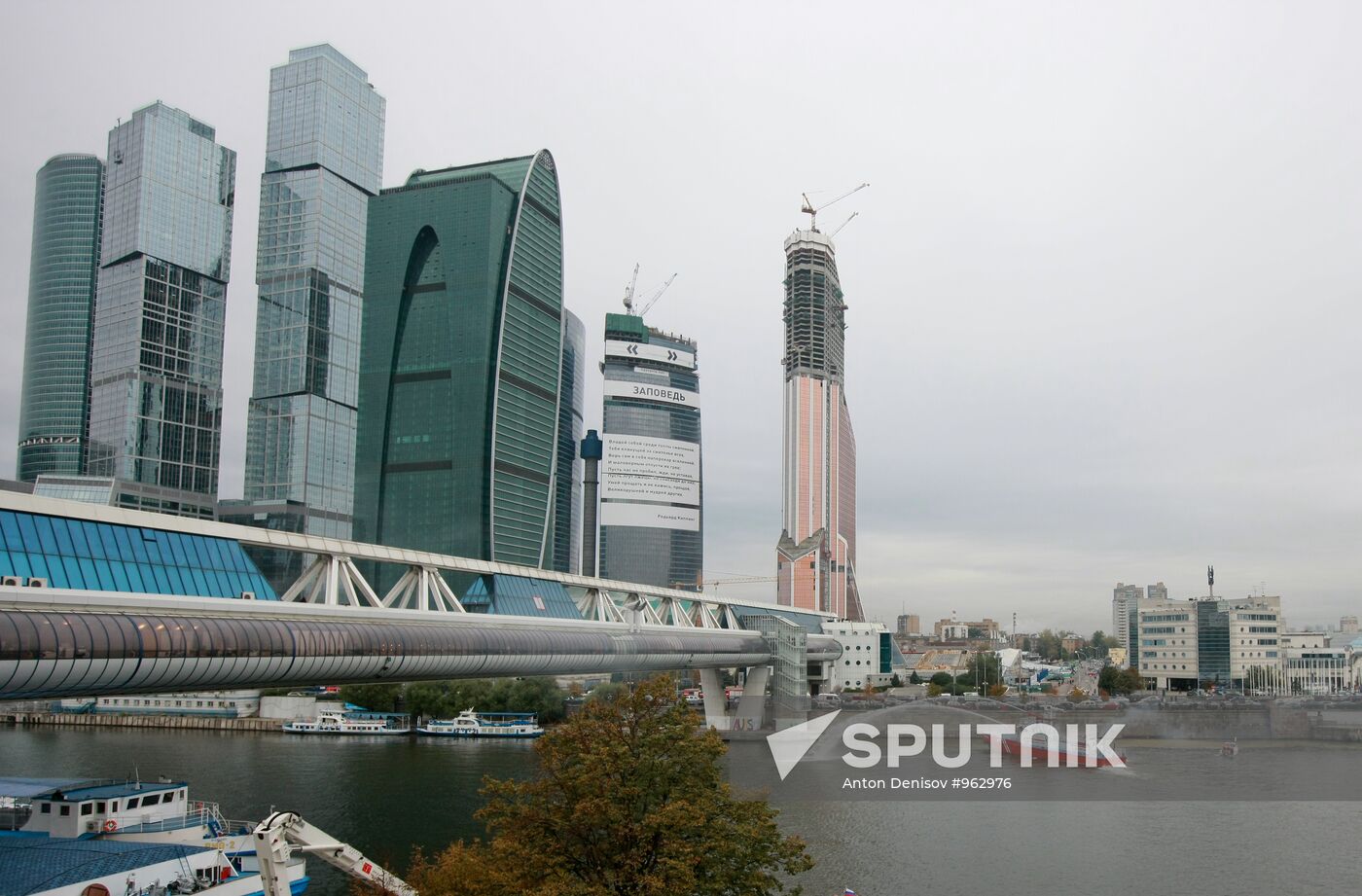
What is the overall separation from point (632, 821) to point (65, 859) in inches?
611

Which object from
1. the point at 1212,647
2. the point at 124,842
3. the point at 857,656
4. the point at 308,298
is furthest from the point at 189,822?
the point at 308,298

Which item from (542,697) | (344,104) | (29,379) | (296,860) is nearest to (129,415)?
(29,379)

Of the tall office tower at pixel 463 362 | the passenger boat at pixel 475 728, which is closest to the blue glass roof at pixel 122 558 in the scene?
the passenger boat at pixel 475 728

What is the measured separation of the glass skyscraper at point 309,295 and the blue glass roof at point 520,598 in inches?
5037

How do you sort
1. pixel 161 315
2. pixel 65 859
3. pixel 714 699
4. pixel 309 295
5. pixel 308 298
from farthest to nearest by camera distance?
1. pixel 309 295
2. pixel 308 298
3. pixel 161 315
4. pixel 714 699
5. pixel 65 859

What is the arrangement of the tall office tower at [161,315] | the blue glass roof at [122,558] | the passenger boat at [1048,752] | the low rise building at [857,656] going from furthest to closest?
the tall office tower at [161,315], the low rise building at [857,656], the passenger boat at [1048,752], the blue glass roof at [122,558]

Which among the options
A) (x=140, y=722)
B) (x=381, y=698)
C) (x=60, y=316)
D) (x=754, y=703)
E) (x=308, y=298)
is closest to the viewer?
(x=754, y=703)

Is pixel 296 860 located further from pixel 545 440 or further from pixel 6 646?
pixel 545 440

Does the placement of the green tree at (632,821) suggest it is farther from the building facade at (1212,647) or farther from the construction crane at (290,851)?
the building facade at (1212,647)

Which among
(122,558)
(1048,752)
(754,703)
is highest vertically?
(122,558)

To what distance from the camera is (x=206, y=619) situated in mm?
27234

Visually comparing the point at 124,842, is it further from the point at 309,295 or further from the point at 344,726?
the point at 309,295

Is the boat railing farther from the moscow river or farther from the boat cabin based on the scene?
the moscow river

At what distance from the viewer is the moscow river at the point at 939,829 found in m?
30.2
